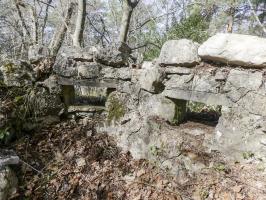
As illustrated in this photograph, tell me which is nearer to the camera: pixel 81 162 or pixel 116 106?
pixel 81 162

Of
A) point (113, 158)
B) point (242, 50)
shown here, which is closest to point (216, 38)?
point (242, 50)

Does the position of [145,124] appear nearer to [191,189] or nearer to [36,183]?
[191,189]

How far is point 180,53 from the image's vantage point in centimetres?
327

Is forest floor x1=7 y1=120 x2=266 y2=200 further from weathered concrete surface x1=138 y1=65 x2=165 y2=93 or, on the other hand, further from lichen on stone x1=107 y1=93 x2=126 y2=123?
weathered concrete surface x1=138 y1=65 x2=165 y2=93

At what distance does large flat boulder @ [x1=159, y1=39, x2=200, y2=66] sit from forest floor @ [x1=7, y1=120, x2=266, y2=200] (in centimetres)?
118

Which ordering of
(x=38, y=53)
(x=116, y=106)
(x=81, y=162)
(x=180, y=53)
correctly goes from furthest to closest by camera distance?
(x=38, y=53), (x=116, y=106), (x=81, y=162), (x=180, y=53)

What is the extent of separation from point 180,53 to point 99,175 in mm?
1689

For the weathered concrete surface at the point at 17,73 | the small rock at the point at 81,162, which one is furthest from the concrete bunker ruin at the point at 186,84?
the small rock at the point at 81,162

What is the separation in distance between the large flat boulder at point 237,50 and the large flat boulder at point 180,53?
0.49 ft

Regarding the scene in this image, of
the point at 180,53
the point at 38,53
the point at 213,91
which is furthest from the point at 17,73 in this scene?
the point at 213,91

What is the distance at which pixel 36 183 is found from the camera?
3330mm

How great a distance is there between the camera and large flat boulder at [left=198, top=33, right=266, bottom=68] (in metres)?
2.79

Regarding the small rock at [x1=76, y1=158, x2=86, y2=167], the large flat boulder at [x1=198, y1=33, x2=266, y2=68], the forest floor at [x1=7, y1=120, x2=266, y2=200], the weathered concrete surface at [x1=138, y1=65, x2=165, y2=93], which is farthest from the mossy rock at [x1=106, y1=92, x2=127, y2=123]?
the large flat boulder at [x1=198, y1=33, x2=266, y2=68]

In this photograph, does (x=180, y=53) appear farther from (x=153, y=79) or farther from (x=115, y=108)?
(x=115, y=108)
